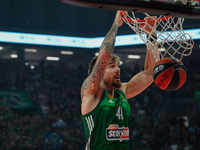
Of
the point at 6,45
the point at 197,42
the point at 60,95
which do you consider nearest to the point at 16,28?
the point at 6,45

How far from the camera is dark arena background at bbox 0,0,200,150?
10.9 meters

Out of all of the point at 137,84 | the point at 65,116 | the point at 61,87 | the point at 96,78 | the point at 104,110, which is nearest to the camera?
the point at 96,78

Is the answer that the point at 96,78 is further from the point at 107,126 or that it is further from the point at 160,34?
the point at 160,34

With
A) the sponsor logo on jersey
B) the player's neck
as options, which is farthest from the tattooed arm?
the sponsor logo on jersey

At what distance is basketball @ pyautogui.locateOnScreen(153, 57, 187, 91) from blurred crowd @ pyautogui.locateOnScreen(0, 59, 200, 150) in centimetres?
798

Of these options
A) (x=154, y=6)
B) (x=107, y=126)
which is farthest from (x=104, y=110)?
(x=154, y=6)

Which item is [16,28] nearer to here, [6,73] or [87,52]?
[6,73]

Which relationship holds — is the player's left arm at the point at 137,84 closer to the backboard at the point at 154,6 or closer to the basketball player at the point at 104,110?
the basketball player at the point at 104,110

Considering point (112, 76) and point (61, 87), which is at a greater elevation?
point (61, 87)

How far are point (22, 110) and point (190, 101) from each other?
8.00 metres

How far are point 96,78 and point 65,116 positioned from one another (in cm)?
1028

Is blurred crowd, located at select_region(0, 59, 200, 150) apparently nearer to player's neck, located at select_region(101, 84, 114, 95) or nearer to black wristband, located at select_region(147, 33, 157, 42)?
black wristband, located at select_region(147, 33, 157, 42)

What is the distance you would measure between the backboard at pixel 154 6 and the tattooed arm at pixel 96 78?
0.47m

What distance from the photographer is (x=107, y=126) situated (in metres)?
2.68
